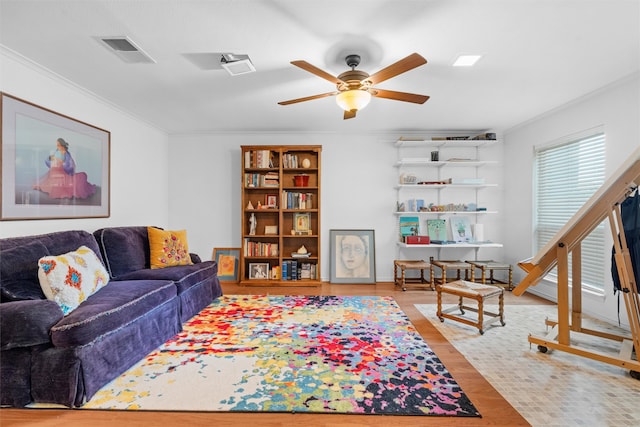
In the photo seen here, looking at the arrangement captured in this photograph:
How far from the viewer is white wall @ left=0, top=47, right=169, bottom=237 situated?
248 centimetres

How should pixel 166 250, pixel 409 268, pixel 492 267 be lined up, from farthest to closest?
pixel 409 268 → pixel 492 267 → pixel 166 250

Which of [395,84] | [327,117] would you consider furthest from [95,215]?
[395,84]

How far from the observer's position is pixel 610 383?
1967 millimetres

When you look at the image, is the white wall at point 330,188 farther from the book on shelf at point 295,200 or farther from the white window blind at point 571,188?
the white window blind at point 571,188

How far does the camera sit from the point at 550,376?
6.73 ft

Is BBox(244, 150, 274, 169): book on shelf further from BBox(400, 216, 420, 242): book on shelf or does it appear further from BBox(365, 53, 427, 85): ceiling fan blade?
BBox(365, 53, 427, 85): ceiling fan blade

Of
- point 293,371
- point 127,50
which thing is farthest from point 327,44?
point 293,371

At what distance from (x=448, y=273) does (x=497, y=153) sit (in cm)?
217

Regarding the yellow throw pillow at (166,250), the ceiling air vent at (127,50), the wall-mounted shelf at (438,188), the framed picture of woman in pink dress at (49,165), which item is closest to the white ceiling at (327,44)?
the ceiling air vent at (127,50)

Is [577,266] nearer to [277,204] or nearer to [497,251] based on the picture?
[497,251]

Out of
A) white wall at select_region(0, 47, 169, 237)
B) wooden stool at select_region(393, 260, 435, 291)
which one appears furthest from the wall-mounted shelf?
white wall at select_region(0, 47, 169, 237)

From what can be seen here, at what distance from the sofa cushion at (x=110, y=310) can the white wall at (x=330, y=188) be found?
2256 millimetres

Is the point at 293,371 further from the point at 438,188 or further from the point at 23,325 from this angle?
the point at 438,188

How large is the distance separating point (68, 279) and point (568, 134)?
208 inches
